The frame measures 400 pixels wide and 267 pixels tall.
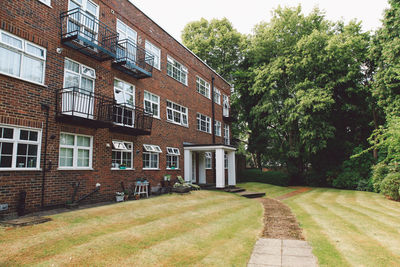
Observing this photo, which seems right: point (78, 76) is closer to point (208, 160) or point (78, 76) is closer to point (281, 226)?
point (281, 226)

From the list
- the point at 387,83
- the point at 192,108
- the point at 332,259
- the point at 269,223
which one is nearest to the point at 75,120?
the point at 269,223

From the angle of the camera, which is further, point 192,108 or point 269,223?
point 192,108

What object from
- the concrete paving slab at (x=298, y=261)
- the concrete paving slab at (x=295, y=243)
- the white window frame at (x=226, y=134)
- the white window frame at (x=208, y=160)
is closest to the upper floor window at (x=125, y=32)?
the white window frame at (x=208, y=160)

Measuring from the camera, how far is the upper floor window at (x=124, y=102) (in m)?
11.4

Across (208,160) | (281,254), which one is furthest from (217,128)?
(281,254)

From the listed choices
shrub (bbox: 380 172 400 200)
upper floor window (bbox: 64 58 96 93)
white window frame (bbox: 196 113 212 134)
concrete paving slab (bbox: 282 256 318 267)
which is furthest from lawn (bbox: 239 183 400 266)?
white window frame (bbox: 196 113 212 134)

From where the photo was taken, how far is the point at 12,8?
25.5 ft

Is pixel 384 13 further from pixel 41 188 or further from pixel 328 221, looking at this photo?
pixel 41 188

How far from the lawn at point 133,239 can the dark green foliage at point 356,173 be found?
1685cm

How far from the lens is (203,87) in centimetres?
2045

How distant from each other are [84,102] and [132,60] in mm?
3289

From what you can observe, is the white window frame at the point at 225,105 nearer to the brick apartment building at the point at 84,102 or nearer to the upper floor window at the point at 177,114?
the upper floor window at the point at 177,114

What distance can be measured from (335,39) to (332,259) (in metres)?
19.4

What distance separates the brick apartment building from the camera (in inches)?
303
